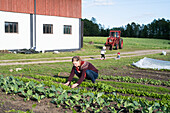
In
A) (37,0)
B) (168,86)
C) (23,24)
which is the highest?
(37,0)

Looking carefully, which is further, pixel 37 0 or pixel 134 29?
pixel 134 29

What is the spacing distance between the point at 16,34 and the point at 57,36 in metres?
4.40

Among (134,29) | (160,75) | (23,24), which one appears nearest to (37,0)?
(23,24)

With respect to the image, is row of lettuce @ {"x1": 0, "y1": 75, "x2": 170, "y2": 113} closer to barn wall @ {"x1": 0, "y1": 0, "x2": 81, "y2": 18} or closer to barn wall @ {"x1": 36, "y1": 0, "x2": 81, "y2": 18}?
barn wall @ {"x1": 0, "y1": 0, "x2": 81, "y2": 18}

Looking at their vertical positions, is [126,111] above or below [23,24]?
below

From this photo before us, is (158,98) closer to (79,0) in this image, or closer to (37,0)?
(37,0)

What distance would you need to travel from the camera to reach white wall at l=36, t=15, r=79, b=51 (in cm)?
2030

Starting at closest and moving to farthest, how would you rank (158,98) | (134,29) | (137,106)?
(137,106) → (158,98) → (134,29)

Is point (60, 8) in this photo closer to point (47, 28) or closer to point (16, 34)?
point (47, 28)

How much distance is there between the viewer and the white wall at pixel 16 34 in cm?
1809

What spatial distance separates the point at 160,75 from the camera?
9.32 meters

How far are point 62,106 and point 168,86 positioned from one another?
4.40m

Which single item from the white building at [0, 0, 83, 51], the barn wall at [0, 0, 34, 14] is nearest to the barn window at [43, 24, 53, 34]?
the white building at [0, 0, 83, 51]

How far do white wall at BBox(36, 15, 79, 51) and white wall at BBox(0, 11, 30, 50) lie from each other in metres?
1.04
